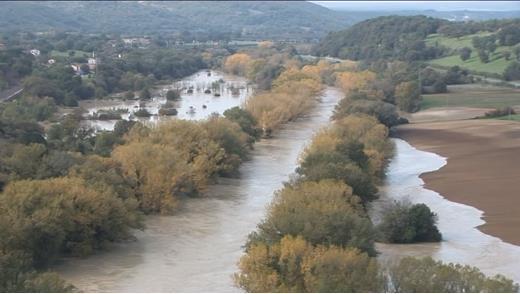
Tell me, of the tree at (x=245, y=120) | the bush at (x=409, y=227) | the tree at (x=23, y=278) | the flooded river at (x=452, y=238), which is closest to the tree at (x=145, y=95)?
the tree at (x=245, y=120)

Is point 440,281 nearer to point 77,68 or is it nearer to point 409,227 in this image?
point 409,227

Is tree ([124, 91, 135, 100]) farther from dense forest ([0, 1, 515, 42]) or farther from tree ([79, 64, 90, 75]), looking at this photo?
dense forest ([0, 1, 515, 42])

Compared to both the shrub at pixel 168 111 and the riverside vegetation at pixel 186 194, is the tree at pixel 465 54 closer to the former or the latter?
the shrub at pixel 168 111

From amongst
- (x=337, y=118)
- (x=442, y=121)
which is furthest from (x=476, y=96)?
(x=337, y=118)

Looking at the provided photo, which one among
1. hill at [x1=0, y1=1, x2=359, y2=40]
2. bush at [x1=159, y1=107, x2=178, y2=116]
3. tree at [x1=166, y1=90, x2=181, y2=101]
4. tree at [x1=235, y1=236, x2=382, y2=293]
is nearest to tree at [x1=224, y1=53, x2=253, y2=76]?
tree at [x1=166, y1=90, x2=181, y2=101]

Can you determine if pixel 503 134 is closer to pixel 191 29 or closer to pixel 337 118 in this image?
pixel 337 118

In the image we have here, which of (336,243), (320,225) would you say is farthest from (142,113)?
(336,243)
